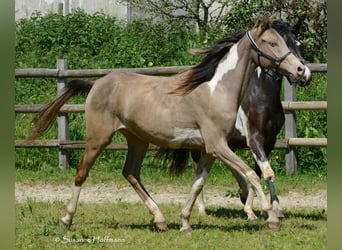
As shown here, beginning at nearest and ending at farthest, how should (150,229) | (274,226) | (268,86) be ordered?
(274,226)
(150,229)
(268,86)

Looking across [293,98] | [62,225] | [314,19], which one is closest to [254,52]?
[62,225]

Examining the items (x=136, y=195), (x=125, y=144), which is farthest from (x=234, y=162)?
(x=125, y=144)

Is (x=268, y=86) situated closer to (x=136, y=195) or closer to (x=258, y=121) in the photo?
(x=258, y=121)

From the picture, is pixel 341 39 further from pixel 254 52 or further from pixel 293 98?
pixel 293 98

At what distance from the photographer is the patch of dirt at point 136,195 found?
757 centimetres

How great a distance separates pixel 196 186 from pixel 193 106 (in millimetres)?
666

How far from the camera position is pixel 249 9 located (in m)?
12.6

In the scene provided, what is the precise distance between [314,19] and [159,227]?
6.92 m

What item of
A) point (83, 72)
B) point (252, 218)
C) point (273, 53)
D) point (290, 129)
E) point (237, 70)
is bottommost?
point (252, 218)

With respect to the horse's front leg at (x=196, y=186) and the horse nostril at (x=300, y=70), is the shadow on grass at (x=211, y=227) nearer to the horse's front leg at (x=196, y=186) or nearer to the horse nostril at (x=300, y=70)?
the horse's front leg at (x=196, y=186)

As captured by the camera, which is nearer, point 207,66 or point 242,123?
point 207,66

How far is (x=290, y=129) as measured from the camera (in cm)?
912

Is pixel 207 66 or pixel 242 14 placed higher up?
pixel 242 14

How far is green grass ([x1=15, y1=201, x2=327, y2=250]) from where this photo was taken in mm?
4910
